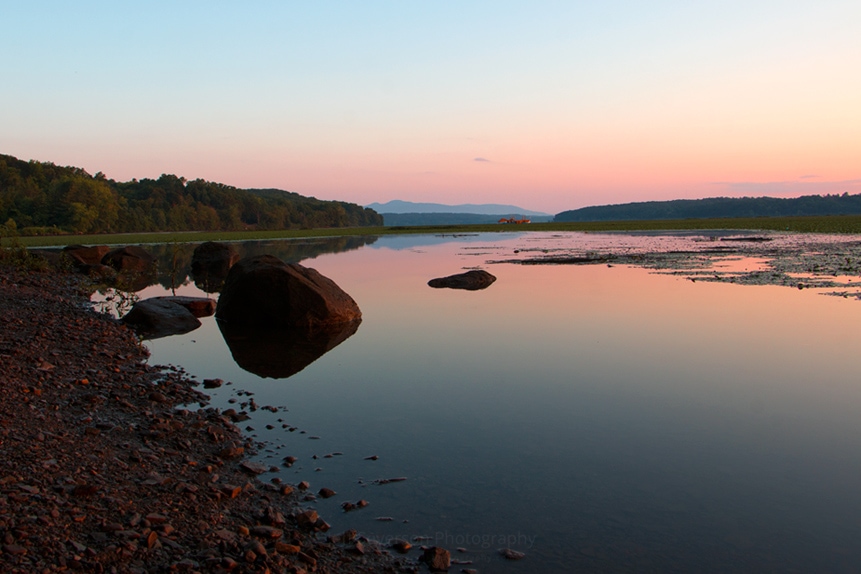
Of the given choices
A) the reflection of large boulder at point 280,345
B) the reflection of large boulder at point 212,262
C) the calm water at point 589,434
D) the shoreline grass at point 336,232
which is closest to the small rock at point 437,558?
the calm water at point 589,434

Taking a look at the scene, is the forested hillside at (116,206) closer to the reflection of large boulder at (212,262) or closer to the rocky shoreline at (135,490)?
the reflection of large boulder at (212,262)

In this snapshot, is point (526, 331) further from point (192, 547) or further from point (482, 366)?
point (192, 547)

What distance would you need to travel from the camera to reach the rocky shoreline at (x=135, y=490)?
4938mm

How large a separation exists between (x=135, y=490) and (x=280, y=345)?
9124 millimetres

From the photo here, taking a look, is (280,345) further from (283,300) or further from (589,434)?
(589,434)

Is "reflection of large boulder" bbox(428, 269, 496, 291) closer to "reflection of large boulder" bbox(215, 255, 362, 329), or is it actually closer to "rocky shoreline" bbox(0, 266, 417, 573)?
"reflection of large boulder" bbox(215, 255, 362, 329)

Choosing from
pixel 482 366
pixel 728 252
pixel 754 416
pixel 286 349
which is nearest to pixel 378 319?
pixel 286 349

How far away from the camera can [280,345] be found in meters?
15.2

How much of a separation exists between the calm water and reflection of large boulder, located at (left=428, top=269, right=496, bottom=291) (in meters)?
8.19

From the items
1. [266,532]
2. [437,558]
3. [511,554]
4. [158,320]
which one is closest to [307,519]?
[266,532]

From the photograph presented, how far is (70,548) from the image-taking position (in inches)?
188

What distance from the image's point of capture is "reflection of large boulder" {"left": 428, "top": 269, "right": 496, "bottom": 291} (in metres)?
26.1

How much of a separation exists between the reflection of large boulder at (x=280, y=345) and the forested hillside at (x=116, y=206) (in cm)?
4229

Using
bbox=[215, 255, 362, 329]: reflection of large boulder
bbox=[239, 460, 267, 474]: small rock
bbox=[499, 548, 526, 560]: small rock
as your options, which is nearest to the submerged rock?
bbox=[215, 255, 362, 329]: reflection of large boulder
